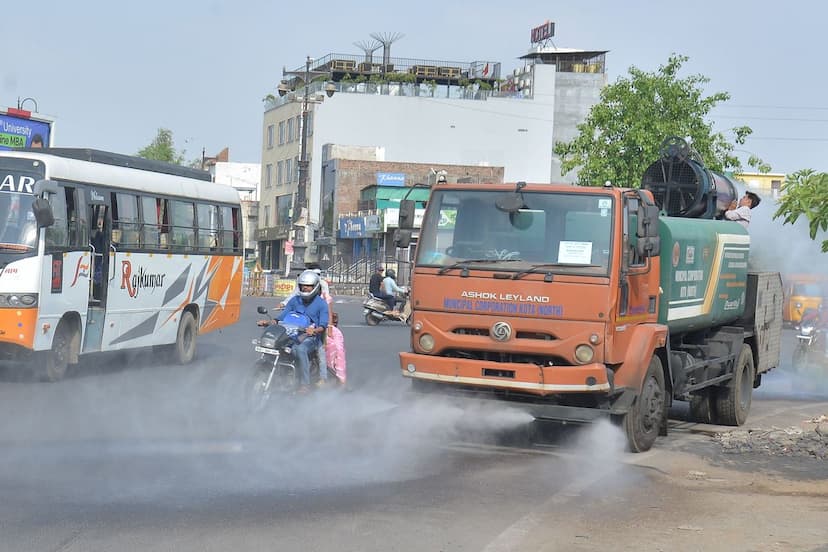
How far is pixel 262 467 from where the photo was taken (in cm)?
983

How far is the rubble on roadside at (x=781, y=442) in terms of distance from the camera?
1225 cm

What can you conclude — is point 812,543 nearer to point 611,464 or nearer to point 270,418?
point 611,464

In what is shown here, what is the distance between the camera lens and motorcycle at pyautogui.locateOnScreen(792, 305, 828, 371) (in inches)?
877

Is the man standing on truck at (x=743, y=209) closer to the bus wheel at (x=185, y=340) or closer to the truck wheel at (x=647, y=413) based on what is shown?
the truck wheel at (x=647, y=413)

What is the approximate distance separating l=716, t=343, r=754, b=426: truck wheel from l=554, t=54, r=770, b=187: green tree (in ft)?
99.3

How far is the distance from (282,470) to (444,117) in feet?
259

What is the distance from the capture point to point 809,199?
11086 millimetres

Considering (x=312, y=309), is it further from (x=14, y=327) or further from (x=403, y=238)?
(x=14, y=327)

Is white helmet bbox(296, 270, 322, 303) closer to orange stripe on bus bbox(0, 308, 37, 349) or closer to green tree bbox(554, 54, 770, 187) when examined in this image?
orange stripe on bus bbox(0, 308, 37, 349)

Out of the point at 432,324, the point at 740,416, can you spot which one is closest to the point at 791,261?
the point at 740,416

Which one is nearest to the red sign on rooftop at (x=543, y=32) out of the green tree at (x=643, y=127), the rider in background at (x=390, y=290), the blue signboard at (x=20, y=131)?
the green tree at (x=643, y=127)

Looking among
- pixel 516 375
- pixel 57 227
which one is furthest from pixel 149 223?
pixel 516 375

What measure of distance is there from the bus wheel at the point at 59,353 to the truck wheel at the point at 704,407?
28.3ft

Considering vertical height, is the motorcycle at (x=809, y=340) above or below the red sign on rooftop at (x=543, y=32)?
below
